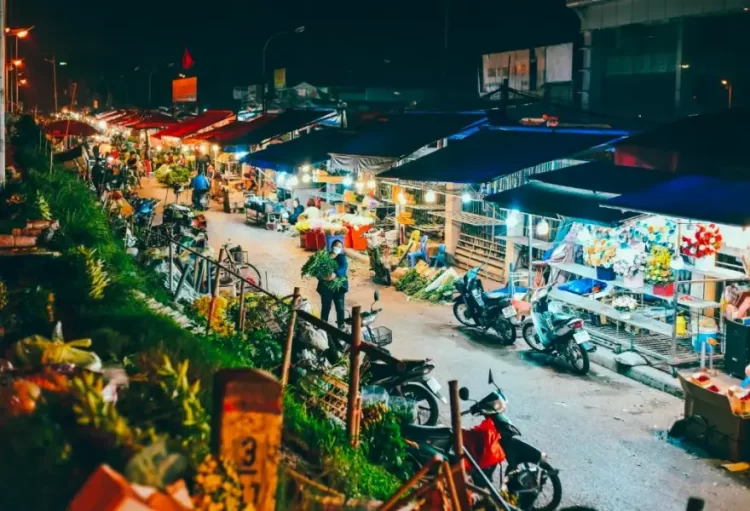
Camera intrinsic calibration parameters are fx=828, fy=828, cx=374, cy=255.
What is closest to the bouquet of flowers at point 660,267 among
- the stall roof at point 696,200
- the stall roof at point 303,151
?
the stall roof at point 696,200

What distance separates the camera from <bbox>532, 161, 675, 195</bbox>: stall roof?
40.4 ft

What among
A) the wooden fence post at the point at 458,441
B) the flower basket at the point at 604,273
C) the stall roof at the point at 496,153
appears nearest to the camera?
the wooden fence post at the point at 458,441

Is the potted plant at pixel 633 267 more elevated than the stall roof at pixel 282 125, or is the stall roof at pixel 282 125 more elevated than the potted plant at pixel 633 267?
the stall roof at pixel 282 125

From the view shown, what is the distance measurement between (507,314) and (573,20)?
1772cm

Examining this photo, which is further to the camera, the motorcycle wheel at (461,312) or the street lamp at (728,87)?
the street lamp at (728,87)

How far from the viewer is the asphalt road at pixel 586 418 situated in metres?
8.38

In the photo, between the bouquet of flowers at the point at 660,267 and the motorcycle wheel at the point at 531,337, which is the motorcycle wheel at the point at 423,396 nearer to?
the motorcycle wheel at the point at 531,337

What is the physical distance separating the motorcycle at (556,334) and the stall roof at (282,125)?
45.4 feet

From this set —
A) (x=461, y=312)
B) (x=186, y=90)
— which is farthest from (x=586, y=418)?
(x=186, y=90)

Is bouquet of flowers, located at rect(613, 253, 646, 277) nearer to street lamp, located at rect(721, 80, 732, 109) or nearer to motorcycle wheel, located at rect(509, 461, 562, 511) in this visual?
motorcycle wheel, located at rect(509, 461, 562, 511)

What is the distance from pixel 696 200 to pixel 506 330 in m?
4.44

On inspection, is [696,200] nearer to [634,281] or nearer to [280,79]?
[634,281]

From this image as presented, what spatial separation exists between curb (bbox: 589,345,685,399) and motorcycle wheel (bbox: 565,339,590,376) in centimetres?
50

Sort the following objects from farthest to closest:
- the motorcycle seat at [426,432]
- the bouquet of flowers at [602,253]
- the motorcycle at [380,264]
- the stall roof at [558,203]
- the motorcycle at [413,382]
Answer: the motorcycle at [380,264] < the bouquet of flowers at [602,253] < the stall roof at [558,203] < the motorcycle at [413,382] < the motorcycle seat at [426,432]
